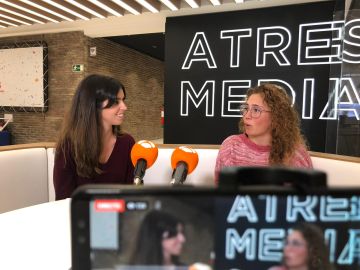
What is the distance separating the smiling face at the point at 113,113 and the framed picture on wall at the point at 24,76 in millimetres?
6442

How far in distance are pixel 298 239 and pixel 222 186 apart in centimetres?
12

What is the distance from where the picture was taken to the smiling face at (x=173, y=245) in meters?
0.38

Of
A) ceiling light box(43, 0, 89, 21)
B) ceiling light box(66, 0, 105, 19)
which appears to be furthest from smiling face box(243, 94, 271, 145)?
ceiling light box(43, 0, 89, 21)

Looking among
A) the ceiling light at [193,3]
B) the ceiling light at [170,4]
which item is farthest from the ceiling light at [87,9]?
the ceiling light at [193,3]

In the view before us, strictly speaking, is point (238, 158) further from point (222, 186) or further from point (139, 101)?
point (139, 101)

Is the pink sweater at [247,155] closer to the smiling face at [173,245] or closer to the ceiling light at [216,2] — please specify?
the smiling face at [173,245]

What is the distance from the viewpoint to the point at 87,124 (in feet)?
5.69

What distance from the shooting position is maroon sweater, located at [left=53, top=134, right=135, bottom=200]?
5.32ft

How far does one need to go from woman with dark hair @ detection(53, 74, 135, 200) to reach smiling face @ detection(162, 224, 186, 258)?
1.33m

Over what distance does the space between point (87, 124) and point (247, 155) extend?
3.03 ft

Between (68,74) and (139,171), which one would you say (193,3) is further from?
(139,171)

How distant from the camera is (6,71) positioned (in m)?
7.94

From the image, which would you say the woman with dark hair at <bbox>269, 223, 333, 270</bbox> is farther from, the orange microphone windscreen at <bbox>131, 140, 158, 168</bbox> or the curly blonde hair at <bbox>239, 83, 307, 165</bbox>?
the curly blonde hair at <bbox>239, 83, 307, 165</bbox>

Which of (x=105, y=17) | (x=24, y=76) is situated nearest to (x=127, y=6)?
(x=105, y=17)
